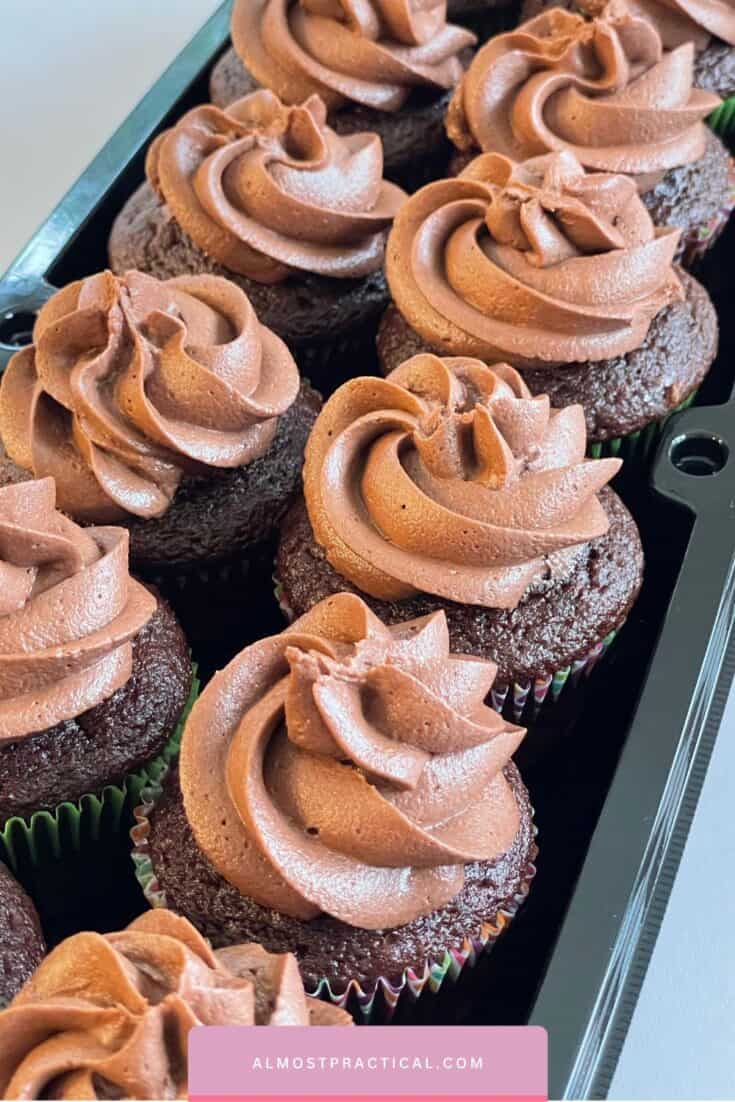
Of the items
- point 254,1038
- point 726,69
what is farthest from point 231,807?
point 726,69

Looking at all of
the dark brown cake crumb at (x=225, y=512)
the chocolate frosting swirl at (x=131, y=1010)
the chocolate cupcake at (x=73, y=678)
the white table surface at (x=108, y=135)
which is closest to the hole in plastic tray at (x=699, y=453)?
the white table surface at (x=108, y=135)

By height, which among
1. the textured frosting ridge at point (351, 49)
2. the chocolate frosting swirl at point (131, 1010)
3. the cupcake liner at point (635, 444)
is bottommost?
the cupcake liner at point (635, 444)

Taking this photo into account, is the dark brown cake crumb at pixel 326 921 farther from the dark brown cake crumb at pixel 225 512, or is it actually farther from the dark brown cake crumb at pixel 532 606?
the dark brown cake crumb at pixel 225 512

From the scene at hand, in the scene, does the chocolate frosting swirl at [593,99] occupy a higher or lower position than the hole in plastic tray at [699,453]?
higher

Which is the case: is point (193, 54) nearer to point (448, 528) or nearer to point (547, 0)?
point (547, 0)

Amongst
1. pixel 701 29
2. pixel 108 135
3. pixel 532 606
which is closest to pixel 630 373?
pixel 532 606

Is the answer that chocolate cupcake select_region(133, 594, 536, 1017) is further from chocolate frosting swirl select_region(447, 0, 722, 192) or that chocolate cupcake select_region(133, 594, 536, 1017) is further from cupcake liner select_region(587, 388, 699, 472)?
chocolate frosting swirl select_region(447, 0, 722, 192)
